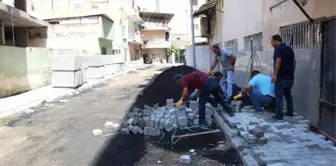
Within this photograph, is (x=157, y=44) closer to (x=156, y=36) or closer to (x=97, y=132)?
(x=156, y=36)

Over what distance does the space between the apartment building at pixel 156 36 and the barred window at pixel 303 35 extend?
183ft

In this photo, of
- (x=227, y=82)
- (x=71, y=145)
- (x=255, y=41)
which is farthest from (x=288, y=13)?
(x=71, y=145)

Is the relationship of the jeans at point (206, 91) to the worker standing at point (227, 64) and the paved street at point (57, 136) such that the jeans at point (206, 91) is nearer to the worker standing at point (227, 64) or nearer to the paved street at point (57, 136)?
the paved street at point (57, 136)

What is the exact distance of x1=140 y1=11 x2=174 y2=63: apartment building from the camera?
64.0 metres

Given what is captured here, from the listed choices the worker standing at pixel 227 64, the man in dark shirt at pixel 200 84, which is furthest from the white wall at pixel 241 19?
the man in dark shirt at pixel 200 84

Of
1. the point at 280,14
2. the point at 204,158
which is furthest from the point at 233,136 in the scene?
the point at 280,14

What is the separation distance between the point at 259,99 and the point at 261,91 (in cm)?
18

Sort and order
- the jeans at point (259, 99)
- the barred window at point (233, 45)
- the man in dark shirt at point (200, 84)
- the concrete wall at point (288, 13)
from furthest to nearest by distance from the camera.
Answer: the barred window at point (233, 45) → the jeans at point (259, 99) → the man in dark shirt at point (200, 84) → the concrete wall at point (288, 13)

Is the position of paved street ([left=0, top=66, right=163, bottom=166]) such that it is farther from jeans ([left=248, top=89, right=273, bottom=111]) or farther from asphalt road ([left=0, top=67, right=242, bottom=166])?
jeans ([left=248, top=89, right=273, bottom=111])

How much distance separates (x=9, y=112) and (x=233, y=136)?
7168 millimetres

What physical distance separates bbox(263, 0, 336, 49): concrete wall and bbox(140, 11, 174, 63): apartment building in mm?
54040

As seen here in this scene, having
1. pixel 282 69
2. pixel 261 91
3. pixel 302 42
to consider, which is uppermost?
pixel 302 42

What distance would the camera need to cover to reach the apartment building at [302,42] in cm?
517

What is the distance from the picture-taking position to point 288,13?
7684mm
